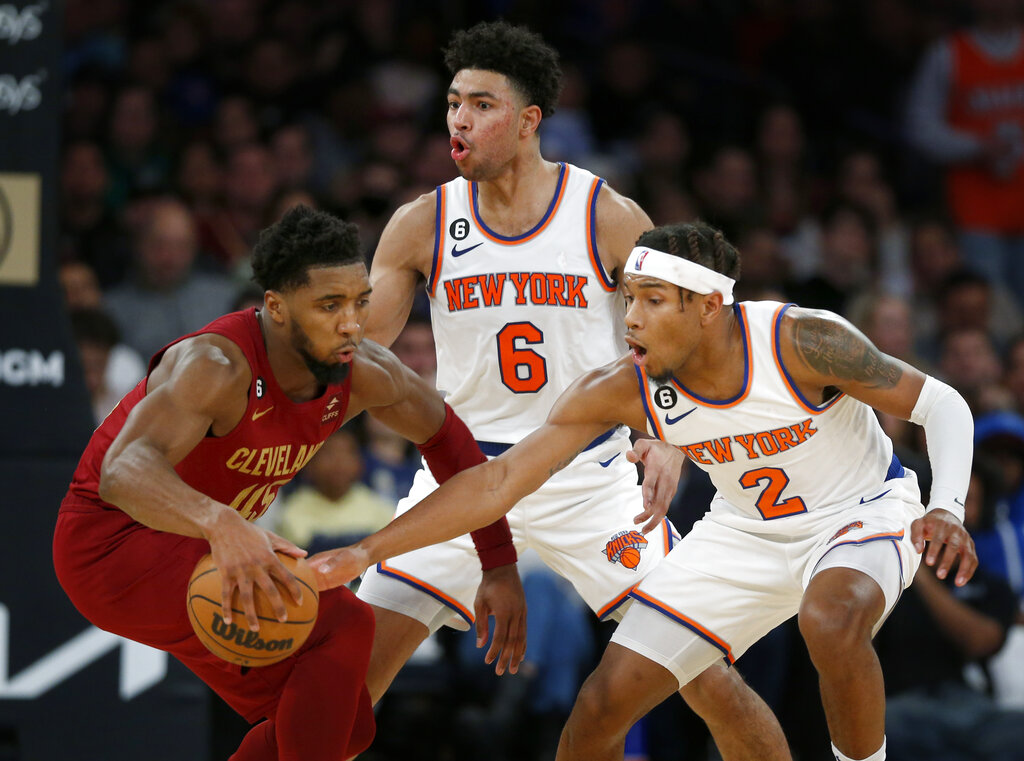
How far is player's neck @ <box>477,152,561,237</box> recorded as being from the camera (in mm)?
5062

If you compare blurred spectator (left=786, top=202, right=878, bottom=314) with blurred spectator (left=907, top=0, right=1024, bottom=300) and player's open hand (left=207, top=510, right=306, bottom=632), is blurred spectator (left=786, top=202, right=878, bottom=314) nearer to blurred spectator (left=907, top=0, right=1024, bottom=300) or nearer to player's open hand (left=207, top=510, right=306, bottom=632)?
blurred spectator (left=907, top=0, right=1024, bottom=300)

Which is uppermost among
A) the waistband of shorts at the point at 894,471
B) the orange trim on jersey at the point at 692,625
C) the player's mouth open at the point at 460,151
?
the player's mouth open at the point at 460,151

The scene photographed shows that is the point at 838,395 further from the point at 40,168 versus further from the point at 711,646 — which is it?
the point at 40,168

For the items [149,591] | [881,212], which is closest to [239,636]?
[149,591]

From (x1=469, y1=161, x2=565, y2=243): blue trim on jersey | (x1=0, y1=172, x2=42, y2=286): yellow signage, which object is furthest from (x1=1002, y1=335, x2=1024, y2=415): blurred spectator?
(x1=0, y1=172, x2=42, y2=286): yellow signage

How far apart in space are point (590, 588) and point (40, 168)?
2.75 m

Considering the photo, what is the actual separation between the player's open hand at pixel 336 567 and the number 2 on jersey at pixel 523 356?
1078 millimetres

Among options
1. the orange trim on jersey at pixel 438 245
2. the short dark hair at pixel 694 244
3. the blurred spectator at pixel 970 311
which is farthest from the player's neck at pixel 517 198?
the blurred spectator at pixel 970 311

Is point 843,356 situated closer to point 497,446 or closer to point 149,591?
point 497,446

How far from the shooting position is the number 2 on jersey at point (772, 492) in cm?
452

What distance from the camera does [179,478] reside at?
3.83 meters

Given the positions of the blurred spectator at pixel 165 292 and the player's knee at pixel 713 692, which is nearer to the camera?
the player's knee at pixel 713 692

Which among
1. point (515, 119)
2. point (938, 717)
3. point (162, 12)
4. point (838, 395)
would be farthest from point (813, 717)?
point (162, 12)

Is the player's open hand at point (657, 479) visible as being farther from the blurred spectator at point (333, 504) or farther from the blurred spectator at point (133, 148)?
the blurred spectator at point (133, 148)
